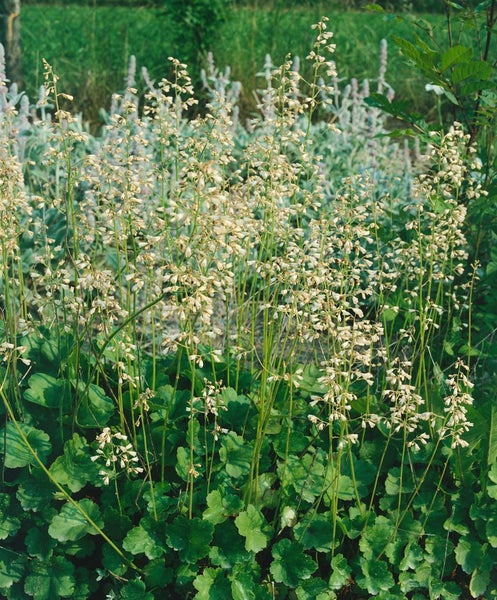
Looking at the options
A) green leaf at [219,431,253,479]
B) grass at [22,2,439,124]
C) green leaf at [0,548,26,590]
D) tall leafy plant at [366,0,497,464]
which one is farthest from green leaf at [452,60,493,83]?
grass at [22,2,439,124]

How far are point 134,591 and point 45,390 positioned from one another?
679 mm

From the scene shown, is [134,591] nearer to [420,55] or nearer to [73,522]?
[73,522]

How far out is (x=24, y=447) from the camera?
98.0 inches

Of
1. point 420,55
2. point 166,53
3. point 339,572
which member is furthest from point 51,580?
point 166,53

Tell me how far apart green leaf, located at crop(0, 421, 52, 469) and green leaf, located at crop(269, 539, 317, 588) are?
73 cm

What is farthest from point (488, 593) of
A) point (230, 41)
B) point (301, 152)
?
point (230, 41)

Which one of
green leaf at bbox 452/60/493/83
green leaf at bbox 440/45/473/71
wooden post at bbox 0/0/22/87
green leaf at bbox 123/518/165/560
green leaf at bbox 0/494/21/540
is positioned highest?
green leaf at bbox 440/45/473/71

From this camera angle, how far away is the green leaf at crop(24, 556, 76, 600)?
7.79 feet

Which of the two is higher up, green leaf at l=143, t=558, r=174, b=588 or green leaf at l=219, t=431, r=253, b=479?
green leaf at l=219, t=431, r=253, b=479

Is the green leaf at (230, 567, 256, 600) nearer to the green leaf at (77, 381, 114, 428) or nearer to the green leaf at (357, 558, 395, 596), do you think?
the green leaf at (357, 558, 395, 596)

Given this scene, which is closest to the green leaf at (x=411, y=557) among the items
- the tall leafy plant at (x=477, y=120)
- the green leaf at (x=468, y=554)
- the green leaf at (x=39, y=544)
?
the green leaf at (x=468, y=554)

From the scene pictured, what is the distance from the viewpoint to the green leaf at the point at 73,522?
2328 mm

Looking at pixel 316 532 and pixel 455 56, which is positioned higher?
pixel 455 56

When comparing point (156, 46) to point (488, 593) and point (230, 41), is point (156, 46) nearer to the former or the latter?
point (230, 41)
